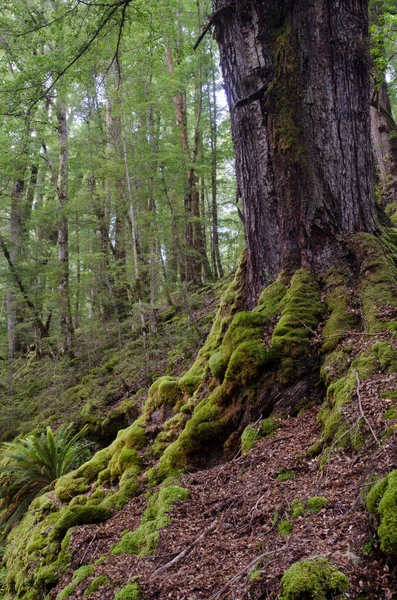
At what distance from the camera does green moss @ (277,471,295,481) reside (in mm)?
2804

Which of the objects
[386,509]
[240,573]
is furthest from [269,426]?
[386,509]

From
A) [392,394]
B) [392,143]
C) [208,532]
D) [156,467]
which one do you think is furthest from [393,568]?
[392,143]

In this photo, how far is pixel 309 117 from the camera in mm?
4316

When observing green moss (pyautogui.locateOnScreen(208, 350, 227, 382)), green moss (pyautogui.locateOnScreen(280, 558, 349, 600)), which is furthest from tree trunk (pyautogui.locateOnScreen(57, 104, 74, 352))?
green moss (pyautogui.locateOnScreen(280, 558, 349, 600))

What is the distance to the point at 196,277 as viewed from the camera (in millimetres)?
13695

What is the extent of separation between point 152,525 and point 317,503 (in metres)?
1.57

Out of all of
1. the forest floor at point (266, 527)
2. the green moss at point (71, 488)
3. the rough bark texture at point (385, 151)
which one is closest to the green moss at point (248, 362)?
the forest floor at point (266, 527)

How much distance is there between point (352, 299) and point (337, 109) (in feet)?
6.67

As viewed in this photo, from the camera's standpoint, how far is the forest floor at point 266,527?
1846 millimetres

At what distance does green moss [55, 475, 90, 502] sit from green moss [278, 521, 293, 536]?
3613 millimetres

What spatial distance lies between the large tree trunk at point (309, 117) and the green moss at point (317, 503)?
97.0 inches

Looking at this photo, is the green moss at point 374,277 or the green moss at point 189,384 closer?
the green moss at point 374,277

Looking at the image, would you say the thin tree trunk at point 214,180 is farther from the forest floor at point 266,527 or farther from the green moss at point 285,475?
the green moss at point 285,475

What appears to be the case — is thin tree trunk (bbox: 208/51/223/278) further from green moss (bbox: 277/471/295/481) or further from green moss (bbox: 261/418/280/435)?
green moss (bbox: 277/471/295/481)
